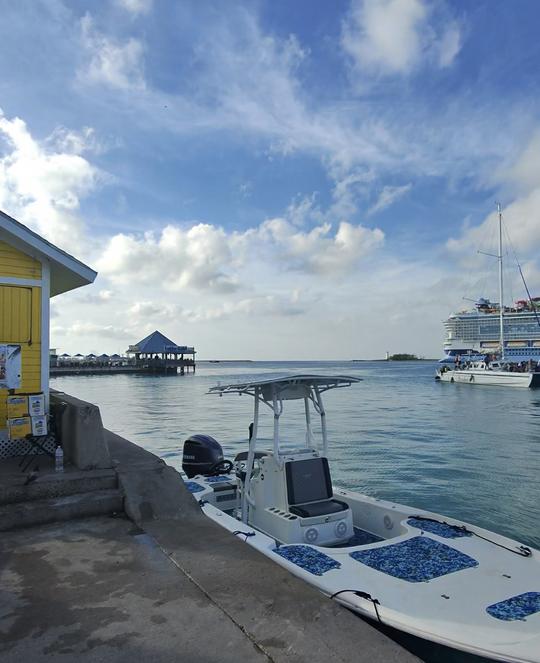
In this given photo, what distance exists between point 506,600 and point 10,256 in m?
8.54

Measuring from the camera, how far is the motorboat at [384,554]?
4.80 meters

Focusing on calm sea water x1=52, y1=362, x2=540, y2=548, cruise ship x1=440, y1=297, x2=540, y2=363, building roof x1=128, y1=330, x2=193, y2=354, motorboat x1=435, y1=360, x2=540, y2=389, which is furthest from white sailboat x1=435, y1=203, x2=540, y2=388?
building roof x1=128, y1=330, x2=193, y2=354

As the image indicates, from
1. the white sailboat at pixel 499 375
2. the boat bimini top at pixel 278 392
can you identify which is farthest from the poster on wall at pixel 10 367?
the white sailboat at pixel 499 375

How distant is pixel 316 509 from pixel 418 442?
1739cm

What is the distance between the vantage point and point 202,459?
12391mm

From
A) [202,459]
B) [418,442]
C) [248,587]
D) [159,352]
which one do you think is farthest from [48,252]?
[159,352]

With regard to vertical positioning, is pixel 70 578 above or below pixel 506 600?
above

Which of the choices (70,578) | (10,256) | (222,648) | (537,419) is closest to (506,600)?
(222,648)

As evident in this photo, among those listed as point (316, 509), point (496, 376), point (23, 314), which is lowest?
point (316, 509)

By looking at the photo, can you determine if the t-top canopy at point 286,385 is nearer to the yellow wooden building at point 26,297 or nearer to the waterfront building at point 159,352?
the yellow wooden building at point 26,297

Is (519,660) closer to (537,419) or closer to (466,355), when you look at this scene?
(537,419)

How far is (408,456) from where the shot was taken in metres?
20.2

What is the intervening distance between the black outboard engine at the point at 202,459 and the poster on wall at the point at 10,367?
17.7 ft

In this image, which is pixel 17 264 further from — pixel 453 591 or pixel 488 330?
pixel 488 330
